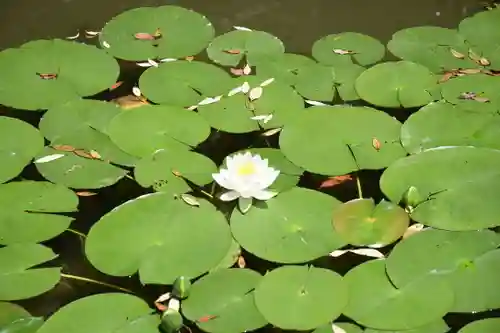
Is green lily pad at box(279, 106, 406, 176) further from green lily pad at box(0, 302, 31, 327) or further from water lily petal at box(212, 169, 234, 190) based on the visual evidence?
green lily pad at box(0, 302, 31, 327)

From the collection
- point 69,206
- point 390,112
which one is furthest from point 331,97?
point 69,206

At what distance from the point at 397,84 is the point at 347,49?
0.20m

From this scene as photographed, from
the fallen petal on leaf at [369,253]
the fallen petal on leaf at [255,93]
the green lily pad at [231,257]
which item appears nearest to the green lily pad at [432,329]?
the fallen petal on leaf at [369,253]

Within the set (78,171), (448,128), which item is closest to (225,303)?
(78,171)

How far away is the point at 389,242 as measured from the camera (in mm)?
1235

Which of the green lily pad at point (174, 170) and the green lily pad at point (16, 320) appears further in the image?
the green lily pad at point (174, 170)

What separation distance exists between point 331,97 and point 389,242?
45cm

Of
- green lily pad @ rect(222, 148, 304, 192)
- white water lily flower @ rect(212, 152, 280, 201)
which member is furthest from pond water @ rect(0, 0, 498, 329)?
white water lily flower @ rect(212, 152, 280, 201)

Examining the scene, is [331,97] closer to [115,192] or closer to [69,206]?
[115,192]

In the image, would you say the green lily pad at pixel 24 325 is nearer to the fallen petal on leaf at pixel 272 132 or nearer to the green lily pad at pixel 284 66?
the fallen petal on leaf at pixel 272 132

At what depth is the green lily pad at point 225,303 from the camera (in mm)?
1091

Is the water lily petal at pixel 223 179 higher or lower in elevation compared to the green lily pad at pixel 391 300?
higher

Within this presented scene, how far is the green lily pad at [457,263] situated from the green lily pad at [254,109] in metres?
0.43

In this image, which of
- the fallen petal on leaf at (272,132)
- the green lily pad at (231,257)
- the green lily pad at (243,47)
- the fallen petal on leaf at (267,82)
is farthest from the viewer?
the green lily pad at (243,47)
